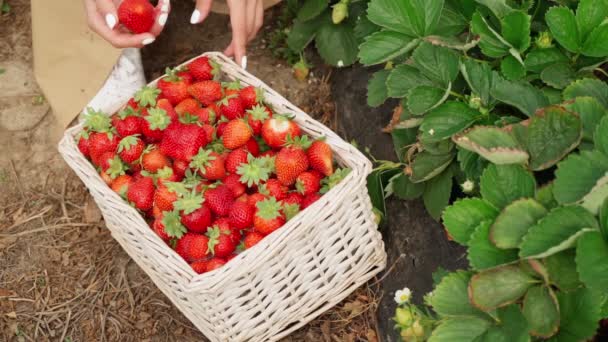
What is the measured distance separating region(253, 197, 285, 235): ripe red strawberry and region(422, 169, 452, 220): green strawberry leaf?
30cm

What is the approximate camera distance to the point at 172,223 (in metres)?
1.43

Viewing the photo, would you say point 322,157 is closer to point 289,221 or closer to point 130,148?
point 289,221

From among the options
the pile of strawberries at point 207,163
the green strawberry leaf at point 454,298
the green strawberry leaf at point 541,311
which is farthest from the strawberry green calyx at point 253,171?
the green strawberry leaf at point 541,311

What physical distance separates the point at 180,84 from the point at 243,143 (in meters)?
0.25

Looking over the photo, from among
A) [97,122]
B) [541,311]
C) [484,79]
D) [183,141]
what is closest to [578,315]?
[541,311]

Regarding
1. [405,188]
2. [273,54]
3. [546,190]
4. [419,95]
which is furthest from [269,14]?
[546,190]

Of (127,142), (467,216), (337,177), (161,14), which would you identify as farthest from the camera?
(161,14)

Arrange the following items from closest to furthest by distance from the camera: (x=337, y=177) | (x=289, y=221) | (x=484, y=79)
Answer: (x=484, y=79) < (x=289, y=221) < (x=337, y=177)

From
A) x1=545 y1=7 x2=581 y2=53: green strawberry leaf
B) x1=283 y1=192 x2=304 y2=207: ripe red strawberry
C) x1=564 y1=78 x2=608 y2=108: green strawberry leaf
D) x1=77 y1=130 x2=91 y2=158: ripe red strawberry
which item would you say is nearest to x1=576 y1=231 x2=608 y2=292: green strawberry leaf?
x1=564 y1=78 x2=608 y2=108: green strawberry leaf

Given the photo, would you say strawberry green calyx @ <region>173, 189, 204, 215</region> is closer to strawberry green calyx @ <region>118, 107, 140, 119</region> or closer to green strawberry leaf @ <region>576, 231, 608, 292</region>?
strawberry green calyx @ <region>118, 107, 140, 119</region>

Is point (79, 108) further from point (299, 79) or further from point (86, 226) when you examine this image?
point (299, 79)

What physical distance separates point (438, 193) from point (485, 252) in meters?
0.52

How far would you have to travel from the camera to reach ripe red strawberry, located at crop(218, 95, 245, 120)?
1605mm

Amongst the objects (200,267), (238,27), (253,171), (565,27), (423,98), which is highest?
(565,27)
